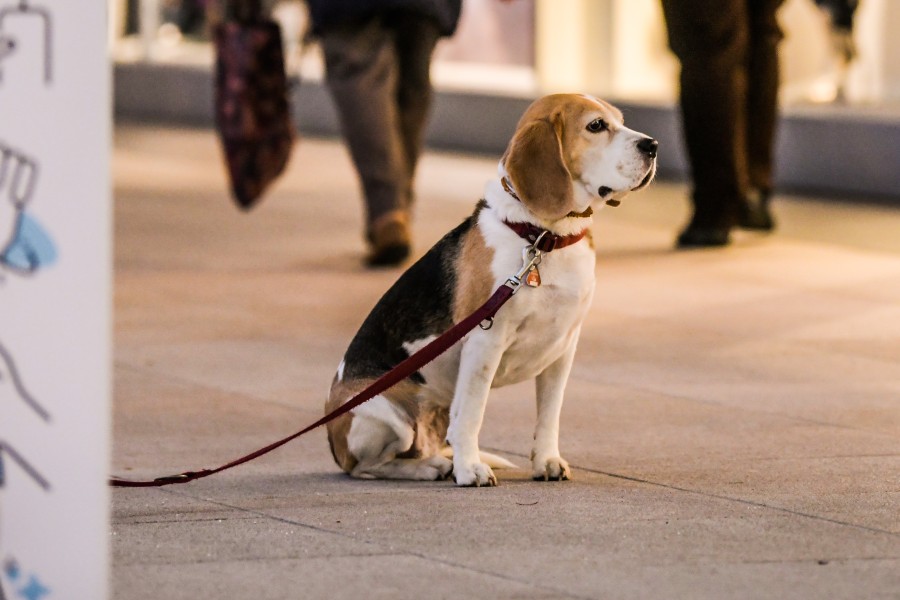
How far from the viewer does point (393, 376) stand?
4465 mm

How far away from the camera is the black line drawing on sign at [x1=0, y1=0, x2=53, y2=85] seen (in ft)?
9.65

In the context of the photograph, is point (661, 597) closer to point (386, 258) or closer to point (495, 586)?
point (495, 586)

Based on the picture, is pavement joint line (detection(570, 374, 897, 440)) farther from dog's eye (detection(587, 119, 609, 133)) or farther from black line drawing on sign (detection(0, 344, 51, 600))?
black line drawing on sign (detection(0, 344, 51, 600))

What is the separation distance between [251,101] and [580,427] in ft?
12.9

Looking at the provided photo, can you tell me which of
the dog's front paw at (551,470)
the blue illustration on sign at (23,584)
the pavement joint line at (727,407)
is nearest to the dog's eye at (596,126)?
the dog's front paw at (551,470)

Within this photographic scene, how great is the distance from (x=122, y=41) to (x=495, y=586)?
1523 cm

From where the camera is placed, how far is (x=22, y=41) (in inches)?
116

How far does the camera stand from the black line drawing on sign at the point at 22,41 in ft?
Result: 9.65

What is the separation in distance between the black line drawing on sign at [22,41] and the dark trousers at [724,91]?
5630 mm

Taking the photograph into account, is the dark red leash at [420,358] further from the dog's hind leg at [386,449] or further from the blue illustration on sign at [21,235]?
the blue illustration on sign at [21,235]

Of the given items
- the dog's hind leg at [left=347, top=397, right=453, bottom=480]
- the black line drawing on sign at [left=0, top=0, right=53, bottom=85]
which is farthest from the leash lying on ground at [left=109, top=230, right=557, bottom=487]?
the black line drawing on sign at [left=0, top=0, right=53, bottom=85]

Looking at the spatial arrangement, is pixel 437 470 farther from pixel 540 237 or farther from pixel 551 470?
pixel 540 237

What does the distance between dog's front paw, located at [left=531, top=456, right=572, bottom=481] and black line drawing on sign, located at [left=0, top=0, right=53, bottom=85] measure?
2128mm

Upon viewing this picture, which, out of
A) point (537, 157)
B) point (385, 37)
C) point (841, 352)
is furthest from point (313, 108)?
point (537, 157)
